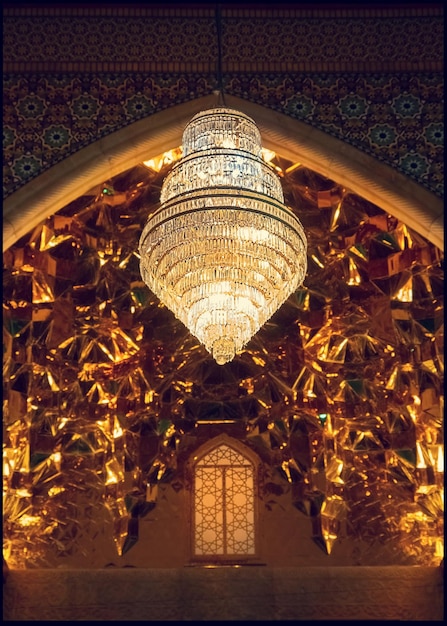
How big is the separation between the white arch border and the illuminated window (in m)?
3.08

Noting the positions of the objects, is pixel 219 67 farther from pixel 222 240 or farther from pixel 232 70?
pixel 222 240

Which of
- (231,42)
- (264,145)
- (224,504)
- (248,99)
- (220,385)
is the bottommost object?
(224,504)

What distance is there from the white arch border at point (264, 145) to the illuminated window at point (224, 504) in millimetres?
3078

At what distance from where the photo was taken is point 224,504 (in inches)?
341

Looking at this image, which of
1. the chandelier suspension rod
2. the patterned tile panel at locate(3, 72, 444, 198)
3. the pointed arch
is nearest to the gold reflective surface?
the pointed arch

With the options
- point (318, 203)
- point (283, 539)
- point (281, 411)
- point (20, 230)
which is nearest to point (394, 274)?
point (318, 203)

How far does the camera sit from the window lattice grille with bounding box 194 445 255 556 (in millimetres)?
8578

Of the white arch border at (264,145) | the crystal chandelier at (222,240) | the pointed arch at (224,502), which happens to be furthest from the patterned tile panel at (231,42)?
the pointed arch at (224,502)

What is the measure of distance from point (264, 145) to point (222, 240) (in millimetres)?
1348


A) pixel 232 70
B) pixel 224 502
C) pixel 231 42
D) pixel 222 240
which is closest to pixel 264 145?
pixel 232 70

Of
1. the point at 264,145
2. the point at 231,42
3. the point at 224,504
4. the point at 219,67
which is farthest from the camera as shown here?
the point at 224,504

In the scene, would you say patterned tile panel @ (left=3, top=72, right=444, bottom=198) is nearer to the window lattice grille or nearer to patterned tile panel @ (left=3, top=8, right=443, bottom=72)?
patterned tile panel @ (left=3, top=8, right=443, bottom=72)

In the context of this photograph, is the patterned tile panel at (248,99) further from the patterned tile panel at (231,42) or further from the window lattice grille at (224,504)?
the window lattice grille at (224,504)

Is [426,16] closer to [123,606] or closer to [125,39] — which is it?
[125,39]
